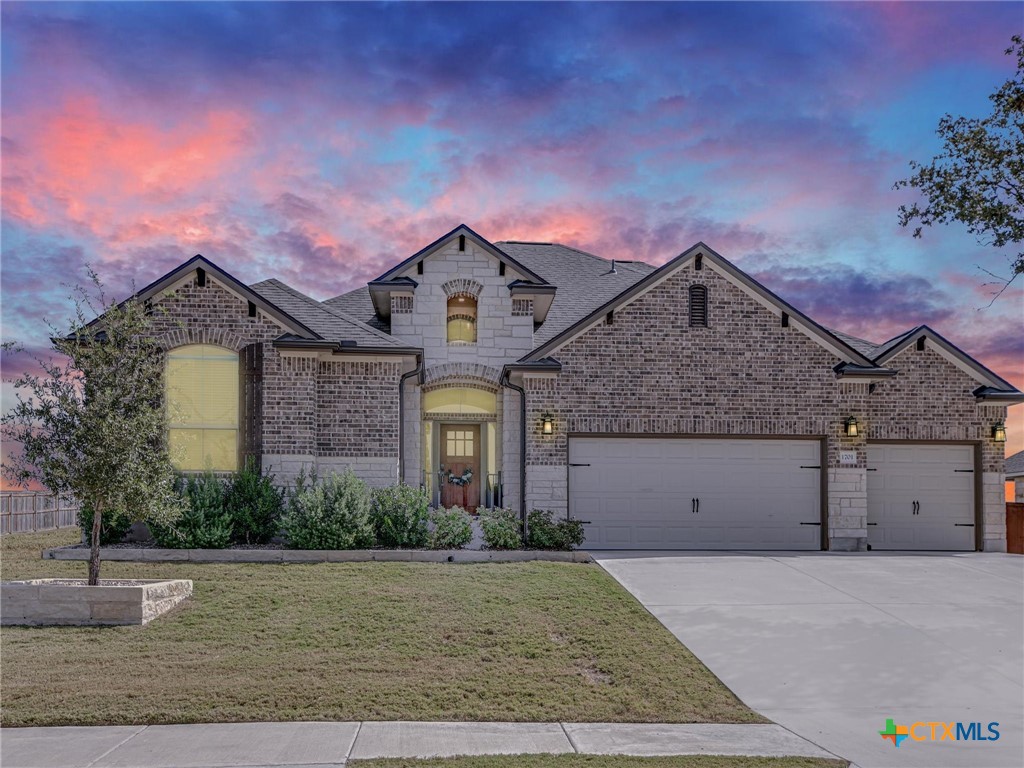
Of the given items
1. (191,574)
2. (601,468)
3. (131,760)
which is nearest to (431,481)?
(601,468)

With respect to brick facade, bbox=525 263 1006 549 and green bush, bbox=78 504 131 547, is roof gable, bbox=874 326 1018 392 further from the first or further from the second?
green bush, bbox=78 504 131 547

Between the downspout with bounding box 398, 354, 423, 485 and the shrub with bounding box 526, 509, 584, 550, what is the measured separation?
10.8 ft

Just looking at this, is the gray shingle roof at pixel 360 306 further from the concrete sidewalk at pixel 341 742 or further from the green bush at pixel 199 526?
the concrete sidewalk at pixel 341 742

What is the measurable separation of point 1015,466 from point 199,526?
2627cm

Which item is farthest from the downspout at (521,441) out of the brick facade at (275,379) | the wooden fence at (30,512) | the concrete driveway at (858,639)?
the wooden fence at (30,512)

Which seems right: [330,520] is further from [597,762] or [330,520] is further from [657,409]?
[597,762]

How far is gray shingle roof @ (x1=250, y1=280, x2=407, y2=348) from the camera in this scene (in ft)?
56.2

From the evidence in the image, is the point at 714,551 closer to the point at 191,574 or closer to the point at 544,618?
the point at 544,618

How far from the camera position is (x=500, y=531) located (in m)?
15.3

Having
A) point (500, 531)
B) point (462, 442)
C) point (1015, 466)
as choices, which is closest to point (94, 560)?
point (500, 531)

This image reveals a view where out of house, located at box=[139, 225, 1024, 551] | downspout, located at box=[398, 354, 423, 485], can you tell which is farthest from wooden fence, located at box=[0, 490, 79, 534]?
house, located at box=[139, 225, 1024, 551]

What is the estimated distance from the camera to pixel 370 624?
426 inches

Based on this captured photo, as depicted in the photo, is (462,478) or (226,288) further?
(462,478)

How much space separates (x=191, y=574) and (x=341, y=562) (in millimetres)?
2500
